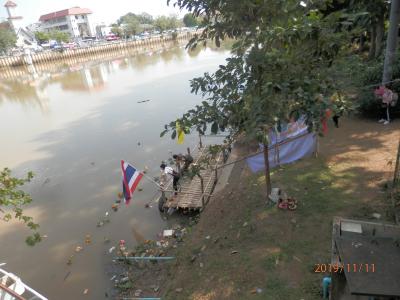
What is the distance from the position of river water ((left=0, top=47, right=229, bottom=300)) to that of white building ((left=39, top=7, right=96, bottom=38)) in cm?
6689

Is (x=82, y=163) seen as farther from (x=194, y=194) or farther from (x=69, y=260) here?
(x=194, y=194)

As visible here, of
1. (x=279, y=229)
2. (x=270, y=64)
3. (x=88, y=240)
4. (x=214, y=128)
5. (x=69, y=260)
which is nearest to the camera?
(x=270, y=64)

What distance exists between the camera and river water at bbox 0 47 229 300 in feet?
28.1

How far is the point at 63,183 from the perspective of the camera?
12977mm

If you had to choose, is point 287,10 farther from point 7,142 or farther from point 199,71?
point 199,71

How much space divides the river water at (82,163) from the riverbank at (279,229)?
6.96ft

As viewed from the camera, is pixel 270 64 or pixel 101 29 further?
pixel 101 29

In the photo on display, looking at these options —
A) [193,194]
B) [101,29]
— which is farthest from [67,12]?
[193,194]

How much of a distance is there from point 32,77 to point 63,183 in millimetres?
35777

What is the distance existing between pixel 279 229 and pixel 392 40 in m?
7.13

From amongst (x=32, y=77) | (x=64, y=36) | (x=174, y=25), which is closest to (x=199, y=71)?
(x=32, y=77)

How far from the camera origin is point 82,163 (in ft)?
48.2

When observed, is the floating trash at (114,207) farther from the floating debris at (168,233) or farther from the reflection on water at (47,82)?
the reflection on water at (47,82)

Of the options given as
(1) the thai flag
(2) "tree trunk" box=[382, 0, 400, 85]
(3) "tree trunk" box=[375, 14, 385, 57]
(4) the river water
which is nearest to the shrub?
(2) "tree trunk" box=[382, 0, 400, 85]
